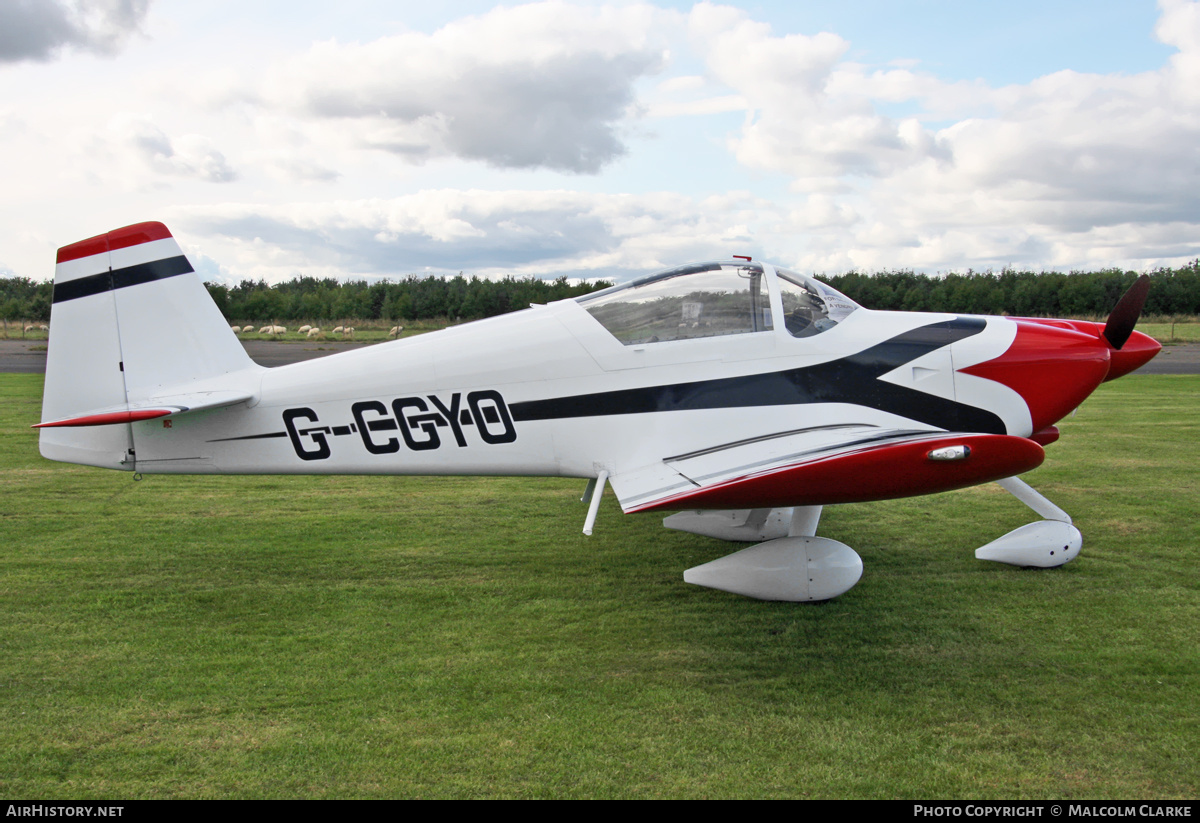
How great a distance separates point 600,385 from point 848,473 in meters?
1.63

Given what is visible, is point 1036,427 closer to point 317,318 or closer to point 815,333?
point 815,333

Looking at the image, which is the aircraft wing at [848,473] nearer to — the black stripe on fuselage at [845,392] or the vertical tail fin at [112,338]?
the black stripe on fuselage at [845,392]

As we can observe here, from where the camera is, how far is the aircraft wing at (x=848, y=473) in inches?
136

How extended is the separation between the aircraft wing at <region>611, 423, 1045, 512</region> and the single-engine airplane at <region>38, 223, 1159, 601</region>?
0.06 metres

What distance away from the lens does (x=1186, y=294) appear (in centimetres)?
4259

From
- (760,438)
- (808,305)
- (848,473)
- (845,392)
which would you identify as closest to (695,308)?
(808,305)

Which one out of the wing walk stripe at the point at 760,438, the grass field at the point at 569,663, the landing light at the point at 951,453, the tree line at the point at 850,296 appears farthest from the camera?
the tree line at the point at 850,296

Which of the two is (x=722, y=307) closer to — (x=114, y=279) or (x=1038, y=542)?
(x=1038, y=542)

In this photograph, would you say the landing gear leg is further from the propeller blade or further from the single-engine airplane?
the propeller blade

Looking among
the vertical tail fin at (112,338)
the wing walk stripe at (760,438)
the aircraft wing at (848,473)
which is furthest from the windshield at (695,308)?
the vertical tail fin at (112,338)

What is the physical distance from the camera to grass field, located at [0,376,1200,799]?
9.43 ft

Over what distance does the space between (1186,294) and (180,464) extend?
178 ft

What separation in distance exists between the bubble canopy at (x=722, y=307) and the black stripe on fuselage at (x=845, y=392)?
289 mm

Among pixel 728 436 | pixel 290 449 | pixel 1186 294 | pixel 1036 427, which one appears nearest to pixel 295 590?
pixel 290 449
